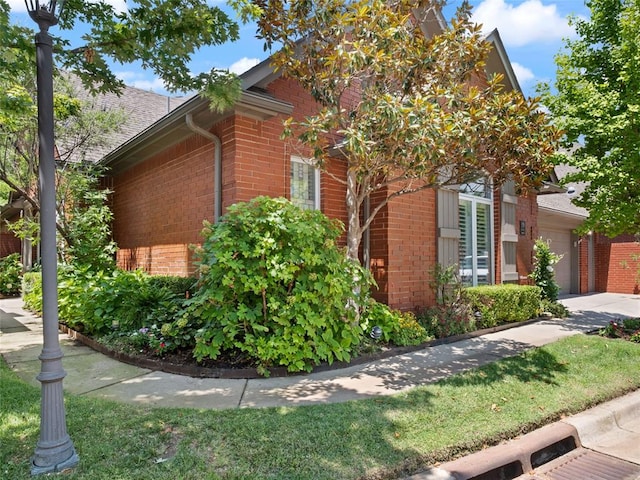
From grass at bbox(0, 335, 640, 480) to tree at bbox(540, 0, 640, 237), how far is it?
409 cm

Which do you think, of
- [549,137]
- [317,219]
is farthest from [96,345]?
[549,137]

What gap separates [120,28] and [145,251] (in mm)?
5896

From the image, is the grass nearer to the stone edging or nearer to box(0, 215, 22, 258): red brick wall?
the stone edging

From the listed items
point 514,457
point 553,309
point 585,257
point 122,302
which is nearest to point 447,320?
point 514,457

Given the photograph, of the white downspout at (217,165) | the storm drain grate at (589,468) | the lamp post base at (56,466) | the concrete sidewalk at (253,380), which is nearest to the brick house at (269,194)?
the white downspout at (217,165)

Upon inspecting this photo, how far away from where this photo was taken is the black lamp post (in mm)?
2766

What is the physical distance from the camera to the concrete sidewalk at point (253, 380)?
13.5ft

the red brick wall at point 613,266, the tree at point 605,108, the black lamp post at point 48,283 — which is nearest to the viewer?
the black lamp post at point 48,283

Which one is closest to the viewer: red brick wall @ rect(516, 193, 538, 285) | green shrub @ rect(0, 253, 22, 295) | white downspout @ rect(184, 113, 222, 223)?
white downspout @ rect(184, 113, 222, 223)

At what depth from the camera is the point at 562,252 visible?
16125 millimetres

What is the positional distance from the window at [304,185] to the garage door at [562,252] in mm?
11548

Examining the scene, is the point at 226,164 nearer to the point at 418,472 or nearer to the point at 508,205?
the point at 418,472

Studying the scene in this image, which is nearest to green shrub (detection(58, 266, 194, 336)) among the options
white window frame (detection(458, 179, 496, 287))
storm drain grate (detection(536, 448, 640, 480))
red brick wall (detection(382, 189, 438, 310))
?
red brick wall (detection(382, 189, 438, 310))

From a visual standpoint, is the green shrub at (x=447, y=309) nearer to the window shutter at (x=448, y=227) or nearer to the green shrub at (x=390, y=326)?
the window shutter at (x=448, y=227)
